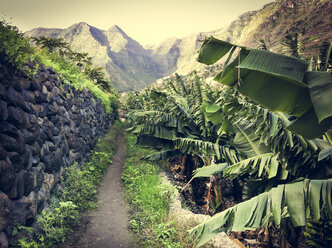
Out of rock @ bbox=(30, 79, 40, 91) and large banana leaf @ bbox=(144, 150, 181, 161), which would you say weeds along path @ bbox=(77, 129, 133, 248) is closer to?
large banana leaf @ bbox=(144, 150, 181, 161)

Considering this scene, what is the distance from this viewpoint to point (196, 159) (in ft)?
27.6

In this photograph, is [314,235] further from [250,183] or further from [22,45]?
[22,45]

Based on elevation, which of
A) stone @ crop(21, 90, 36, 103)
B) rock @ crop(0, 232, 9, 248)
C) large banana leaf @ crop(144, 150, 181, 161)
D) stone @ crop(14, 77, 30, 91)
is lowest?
large banana leaf @ crop(144, 150, 181, 161)

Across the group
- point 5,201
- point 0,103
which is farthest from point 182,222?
point 0,103

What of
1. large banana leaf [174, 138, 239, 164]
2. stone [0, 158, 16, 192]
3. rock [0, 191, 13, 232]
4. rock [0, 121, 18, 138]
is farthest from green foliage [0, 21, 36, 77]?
large banana leaf [174, 138, 239, 164]

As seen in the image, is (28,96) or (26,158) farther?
(28,96)

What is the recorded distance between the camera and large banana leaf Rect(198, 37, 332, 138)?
1.99m

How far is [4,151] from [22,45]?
2.15 metres

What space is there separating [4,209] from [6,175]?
1.70ft

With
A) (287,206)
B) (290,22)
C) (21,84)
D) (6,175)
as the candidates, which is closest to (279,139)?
(287,206)

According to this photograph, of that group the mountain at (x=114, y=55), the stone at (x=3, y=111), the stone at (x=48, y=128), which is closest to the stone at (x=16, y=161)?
the stone at (x=3, y=111)

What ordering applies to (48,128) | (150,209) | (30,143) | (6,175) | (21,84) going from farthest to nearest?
1. (150,209)
2. (48,128)
3. (30,143)
4. (21,84)
5. (6,175)

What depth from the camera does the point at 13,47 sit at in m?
3.91

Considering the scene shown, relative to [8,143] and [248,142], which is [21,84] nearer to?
[8,143]
